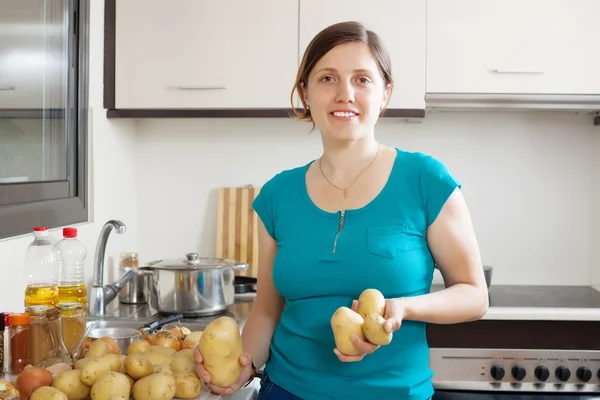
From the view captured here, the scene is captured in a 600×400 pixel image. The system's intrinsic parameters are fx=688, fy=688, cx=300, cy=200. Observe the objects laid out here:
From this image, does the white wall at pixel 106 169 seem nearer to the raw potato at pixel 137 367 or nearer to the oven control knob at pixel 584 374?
the raw potato at pixel 137 367

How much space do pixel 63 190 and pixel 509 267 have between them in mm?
1634

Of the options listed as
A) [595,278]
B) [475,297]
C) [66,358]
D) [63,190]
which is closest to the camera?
[475,297]

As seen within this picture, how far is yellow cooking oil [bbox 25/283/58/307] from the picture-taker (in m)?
1.53

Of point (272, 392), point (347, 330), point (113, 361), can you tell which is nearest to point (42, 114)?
point (113, 361)

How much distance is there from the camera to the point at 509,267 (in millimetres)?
2619

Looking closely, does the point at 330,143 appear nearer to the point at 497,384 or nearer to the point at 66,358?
the point at 66,358

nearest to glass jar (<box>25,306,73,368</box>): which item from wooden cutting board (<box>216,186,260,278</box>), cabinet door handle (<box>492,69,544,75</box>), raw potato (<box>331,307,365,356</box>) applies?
raw potato (<box>331,307,365,356</box>)

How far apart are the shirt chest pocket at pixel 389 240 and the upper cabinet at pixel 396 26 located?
1128 millimetres

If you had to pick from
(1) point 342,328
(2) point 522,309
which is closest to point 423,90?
(2) point 522,309

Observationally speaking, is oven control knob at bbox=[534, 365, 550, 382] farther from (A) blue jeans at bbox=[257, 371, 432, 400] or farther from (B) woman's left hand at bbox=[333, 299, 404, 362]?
(B) woman's left hand at bbox=[333, 299, 404, 362]

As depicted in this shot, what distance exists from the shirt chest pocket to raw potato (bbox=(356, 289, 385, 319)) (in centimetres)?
11

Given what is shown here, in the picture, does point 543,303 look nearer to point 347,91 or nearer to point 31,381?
point 347,91

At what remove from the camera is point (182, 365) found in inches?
49.5

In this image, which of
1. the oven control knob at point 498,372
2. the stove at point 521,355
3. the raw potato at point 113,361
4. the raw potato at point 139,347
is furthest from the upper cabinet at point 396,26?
the raw potato at point 113,361
